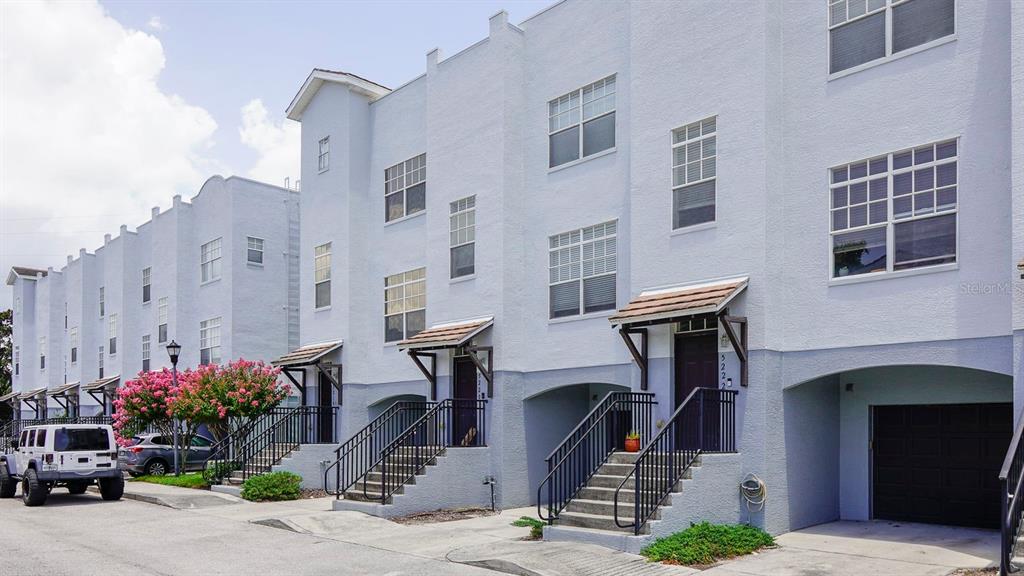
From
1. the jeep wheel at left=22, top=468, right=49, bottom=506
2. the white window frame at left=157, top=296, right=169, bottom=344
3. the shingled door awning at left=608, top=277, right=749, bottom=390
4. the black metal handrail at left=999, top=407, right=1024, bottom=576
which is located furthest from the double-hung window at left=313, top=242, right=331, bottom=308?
the black metal handrail at left=999, top=407, right=1024, bottom=576

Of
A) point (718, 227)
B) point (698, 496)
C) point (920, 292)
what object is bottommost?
point (698, 496)

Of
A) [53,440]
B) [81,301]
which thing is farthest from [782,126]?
[81,301]

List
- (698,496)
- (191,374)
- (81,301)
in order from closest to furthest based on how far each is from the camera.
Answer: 1. (698,496)
2. (191,374)
3. (81,301)

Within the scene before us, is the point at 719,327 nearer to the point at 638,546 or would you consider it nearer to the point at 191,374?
the point at 638,546

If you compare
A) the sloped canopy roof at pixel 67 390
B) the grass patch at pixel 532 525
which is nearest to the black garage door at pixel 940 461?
the grass patch at pixel 532 525

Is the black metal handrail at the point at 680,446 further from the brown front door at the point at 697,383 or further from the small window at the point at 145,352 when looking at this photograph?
the small window at the point at 145,352

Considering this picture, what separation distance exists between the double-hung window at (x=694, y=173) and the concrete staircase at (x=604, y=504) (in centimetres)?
407

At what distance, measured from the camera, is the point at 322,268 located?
24.0m

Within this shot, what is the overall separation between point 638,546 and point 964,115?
7.23 meters

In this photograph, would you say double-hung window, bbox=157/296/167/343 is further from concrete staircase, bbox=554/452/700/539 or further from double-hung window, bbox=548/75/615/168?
concrete staircase, bbox=554/452/700/539

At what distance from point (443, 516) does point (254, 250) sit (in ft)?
52.3

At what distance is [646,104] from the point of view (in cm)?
1573

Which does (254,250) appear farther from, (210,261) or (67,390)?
(67,390)

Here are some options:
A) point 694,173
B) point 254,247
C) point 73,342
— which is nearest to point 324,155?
point 254,247
